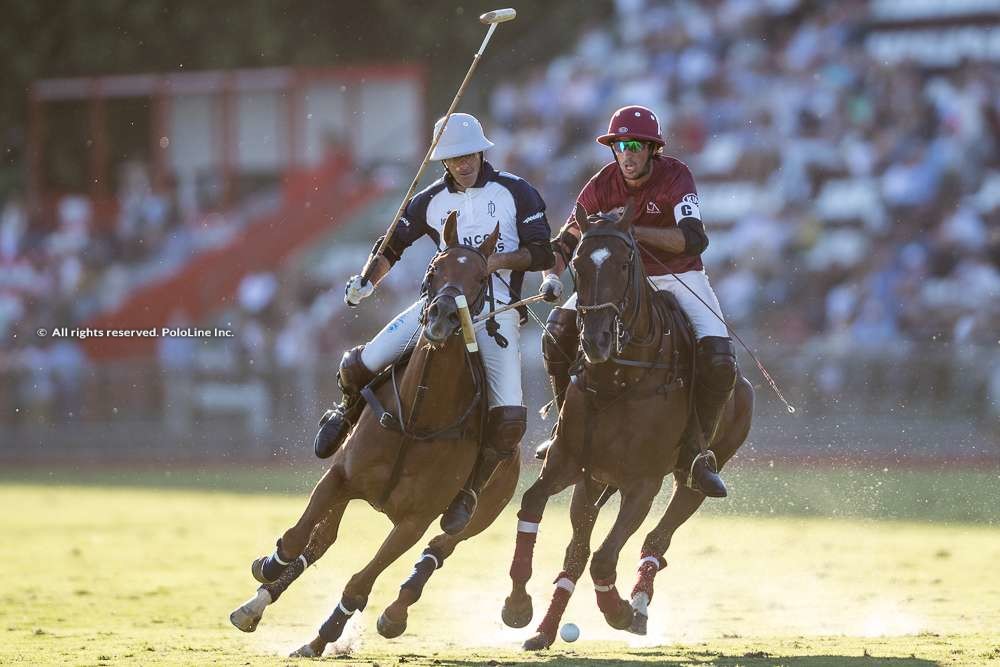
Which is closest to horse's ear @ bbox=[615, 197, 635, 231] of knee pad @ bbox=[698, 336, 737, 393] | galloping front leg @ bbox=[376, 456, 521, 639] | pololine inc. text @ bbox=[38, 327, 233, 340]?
knee pad @ bbox=[698, 336, 737, 393]

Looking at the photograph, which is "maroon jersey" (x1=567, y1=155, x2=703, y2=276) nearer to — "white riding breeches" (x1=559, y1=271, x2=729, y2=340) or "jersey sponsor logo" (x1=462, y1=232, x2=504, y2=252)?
"white riding breeches" (x1=559, y1=271, x2=729, y2=340)

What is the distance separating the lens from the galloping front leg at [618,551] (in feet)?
27.7

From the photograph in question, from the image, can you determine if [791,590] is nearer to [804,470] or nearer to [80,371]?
[804,470]

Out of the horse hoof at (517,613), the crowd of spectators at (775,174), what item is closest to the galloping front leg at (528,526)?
the horse hoof at (517,613)

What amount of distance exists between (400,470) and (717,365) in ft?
6.31

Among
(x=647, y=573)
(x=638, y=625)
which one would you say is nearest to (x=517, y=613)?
(x=638, y=625)

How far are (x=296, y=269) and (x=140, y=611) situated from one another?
13138 mm

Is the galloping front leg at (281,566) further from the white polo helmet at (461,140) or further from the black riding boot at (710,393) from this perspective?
the black riding boot at (710,393)

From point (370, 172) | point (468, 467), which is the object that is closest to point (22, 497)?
point (370, 172)

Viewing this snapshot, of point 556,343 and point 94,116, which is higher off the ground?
point 94,116

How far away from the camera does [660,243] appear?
887 centimetres

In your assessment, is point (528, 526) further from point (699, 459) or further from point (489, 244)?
point (489, 244)

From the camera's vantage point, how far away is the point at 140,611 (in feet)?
33.9

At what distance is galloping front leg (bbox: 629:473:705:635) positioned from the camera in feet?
29.8
